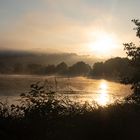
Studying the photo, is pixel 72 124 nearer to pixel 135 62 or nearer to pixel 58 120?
pixel 58 120

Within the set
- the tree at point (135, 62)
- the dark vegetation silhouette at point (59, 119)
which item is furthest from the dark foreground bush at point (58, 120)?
the tree at point (135, 62)

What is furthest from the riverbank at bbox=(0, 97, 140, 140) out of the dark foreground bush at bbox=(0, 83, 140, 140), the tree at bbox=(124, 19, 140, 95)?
the tree at bbox=(124, 19, 140, 95)

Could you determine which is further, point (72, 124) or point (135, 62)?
point (135, 62)

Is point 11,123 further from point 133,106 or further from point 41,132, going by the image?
point 133,106

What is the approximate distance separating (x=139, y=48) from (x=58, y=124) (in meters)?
14.5

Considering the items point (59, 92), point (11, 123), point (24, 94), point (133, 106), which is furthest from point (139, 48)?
point (11, 123)

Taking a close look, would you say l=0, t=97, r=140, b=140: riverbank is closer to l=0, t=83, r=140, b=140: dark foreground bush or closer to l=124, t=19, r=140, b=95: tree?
l=0, t=83, r=140, b=140: dark foreground bush

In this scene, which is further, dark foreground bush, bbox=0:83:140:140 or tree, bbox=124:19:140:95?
tree, bbox=124:19:140:95

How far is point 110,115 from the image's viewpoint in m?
10.9

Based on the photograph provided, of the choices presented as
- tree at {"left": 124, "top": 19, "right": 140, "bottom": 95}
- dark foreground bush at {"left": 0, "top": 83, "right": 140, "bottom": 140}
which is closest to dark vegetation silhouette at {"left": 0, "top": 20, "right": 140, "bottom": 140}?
dark foreground bush at {"left": 0, "top": 83, "right": 140, "bottom": 140}

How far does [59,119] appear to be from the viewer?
981 centimetres

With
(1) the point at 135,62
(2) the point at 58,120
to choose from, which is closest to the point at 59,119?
(2) the point at 58,120

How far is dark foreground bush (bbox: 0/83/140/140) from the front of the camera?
8.65 m

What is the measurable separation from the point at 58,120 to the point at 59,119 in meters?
0.15
